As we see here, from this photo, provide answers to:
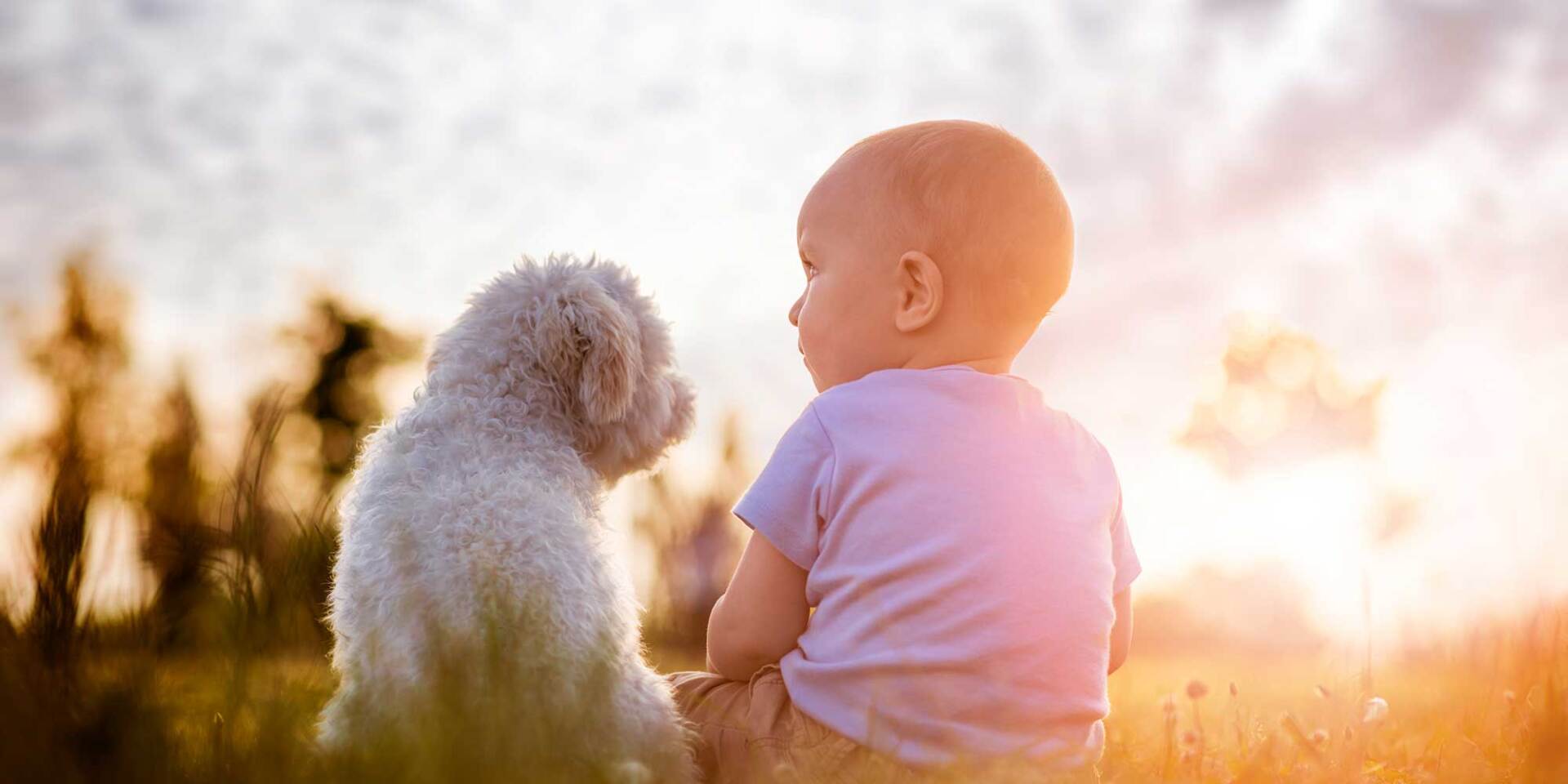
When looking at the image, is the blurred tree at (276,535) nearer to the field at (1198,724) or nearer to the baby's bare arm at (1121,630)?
the field at (1198,724)

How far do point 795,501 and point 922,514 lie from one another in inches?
14.1

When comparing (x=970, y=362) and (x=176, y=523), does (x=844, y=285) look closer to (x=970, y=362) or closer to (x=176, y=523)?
(x=970, y=362)

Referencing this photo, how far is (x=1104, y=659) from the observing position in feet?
9.55

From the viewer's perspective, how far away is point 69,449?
1.94m

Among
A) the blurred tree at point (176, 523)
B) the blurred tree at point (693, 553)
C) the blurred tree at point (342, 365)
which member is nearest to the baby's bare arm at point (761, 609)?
the blurred tree at point (176, 523)

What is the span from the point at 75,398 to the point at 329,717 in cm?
109

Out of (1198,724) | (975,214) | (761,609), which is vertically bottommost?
(1198,724)

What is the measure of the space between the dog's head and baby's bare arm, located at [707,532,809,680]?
638 millimetres

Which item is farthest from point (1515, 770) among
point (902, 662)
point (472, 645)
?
point (472, 645)

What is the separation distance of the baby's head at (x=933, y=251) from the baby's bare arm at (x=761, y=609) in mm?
638

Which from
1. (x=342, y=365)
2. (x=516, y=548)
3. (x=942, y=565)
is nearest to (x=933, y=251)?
(x=942, y=565)

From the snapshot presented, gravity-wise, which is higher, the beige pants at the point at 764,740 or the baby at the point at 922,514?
the baby at the point at 922,514

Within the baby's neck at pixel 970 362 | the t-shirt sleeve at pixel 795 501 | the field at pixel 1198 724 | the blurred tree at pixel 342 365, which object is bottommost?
the field at pixel 1198 724

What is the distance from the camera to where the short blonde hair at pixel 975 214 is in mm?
3086
